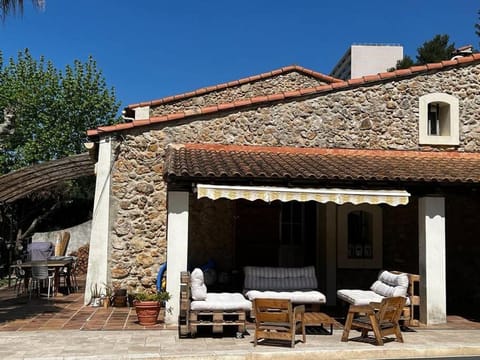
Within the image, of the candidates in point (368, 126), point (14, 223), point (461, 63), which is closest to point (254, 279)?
point (368, 126)

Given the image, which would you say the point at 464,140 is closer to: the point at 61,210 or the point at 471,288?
the point at 471,288

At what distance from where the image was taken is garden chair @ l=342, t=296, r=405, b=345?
10.4 metres

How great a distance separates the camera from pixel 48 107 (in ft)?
130

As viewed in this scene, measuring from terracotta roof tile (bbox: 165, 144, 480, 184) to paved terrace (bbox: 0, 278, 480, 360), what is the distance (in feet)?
11.9

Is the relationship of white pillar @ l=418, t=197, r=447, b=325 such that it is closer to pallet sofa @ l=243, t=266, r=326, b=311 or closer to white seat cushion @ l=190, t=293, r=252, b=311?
pallet sofa @ l=243, t=266, r=326, b=311

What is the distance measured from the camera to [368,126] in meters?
16.1

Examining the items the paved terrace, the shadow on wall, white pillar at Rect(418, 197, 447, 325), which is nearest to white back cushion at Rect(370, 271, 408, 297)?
white pillar at Rect(418, 197, 447, 325)

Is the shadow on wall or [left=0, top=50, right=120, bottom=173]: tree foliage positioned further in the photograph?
[left=0, top=50, right=120, bottom=173]: tree foliage

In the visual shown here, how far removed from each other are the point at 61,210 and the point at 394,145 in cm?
2054

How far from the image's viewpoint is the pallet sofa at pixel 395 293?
38.7 feet

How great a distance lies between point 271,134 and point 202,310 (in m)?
6.81

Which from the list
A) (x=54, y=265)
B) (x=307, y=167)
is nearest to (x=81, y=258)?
(x=54, y=265)

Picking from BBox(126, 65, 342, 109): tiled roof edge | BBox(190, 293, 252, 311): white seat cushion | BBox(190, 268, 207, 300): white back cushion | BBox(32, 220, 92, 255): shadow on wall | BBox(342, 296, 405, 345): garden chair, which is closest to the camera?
BBox(342, 296, 405, 345): garden chair

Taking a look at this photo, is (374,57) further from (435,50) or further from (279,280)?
(279,280)
